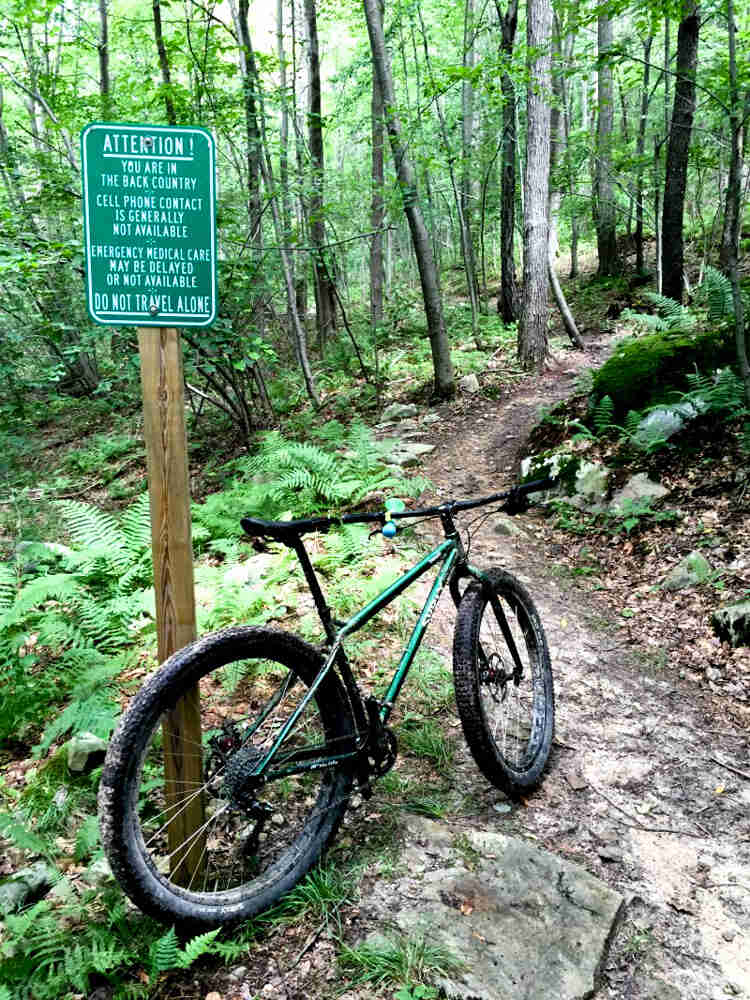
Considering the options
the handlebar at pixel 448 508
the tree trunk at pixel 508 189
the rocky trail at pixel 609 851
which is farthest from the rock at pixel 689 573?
the tree trunk at pixel 508 189

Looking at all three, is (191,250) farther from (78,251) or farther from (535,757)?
(78,251)

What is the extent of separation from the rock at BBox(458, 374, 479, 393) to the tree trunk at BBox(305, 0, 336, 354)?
2.64m

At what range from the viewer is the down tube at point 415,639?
2631mm

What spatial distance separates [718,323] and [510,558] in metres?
3.70

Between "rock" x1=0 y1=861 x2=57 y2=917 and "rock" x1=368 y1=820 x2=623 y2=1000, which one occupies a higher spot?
"rock" x1=0 y1=861 x2=57 y2=917

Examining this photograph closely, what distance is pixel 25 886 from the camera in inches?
94.0

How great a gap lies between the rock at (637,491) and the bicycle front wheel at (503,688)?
2.50 m

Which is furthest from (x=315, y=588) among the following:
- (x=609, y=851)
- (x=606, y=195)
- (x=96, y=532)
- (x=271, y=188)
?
(x=606, y=195)

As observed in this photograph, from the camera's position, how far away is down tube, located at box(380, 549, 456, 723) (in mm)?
2631

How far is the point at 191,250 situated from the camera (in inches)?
81.0

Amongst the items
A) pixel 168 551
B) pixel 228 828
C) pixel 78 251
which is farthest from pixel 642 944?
pixel 78 251

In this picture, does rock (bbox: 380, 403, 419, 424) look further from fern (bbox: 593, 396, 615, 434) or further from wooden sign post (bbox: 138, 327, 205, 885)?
wooden sign post (bbox: 138, 327, 205, 885)

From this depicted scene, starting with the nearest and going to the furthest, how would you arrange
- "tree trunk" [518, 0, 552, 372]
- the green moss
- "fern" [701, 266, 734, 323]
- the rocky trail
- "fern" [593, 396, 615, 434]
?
the rocky trail
the green moss
"fern" [593, 396, 615, 434]
"fern" [701, 266, 734, 323]
"tree trunk" [518, 0, 552, 372]

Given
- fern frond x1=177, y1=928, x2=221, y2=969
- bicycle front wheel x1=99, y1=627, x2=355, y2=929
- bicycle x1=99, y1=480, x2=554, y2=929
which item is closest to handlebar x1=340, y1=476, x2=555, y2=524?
bicycle x1=99, y1=480, x2=554, y2=929
